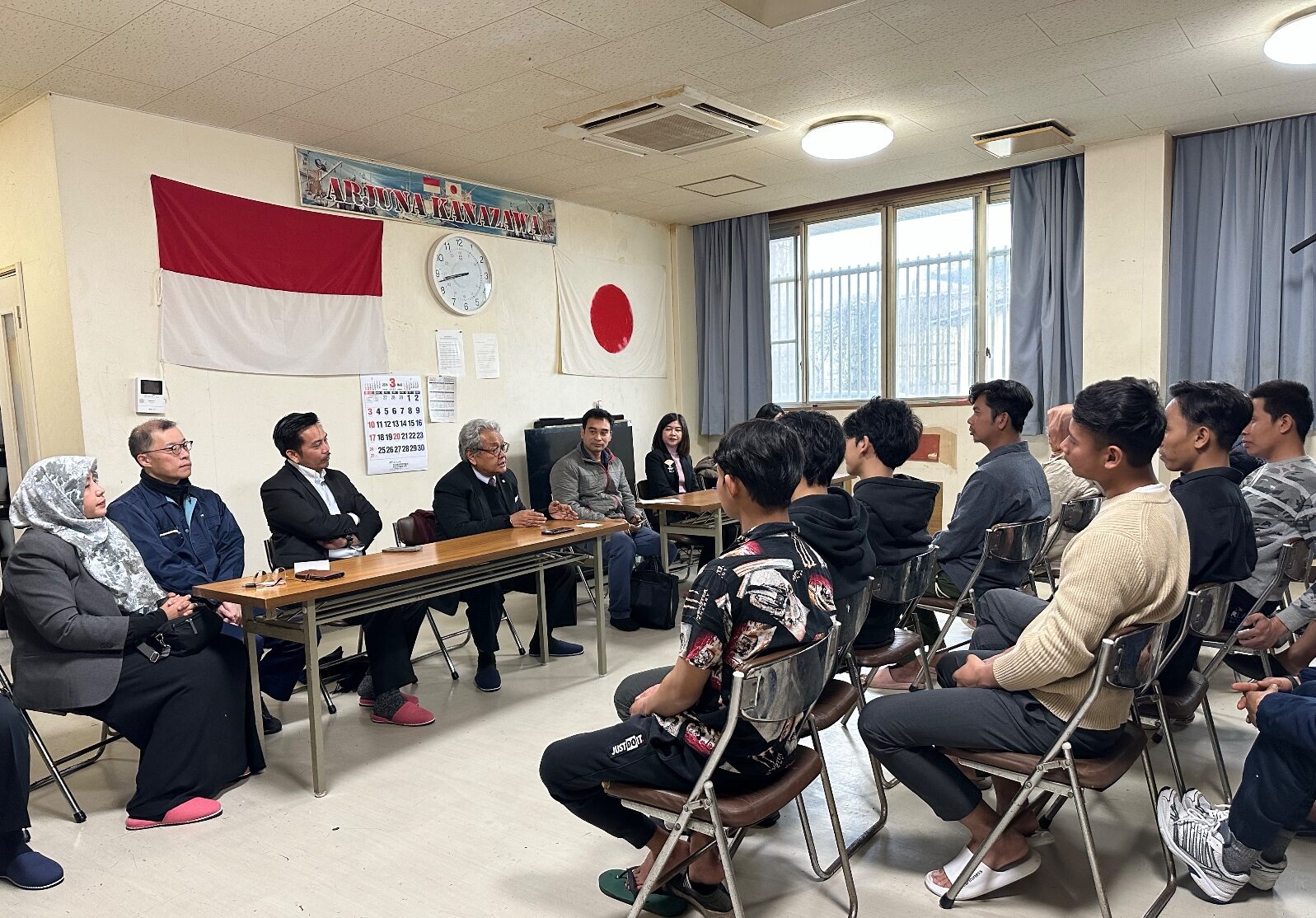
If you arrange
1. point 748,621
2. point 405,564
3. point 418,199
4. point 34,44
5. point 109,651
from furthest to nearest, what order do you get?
point 418,199 < point 34,44 < point 405,564 < point 109,651 < point 748,621

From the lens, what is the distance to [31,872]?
2.27m

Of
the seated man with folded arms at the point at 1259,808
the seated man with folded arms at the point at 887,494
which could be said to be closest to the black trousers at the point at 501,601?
the seated man with folded arms at the point at 887,494

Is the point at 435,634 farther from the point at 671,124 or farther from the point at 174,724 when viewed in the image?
the point at 671,124

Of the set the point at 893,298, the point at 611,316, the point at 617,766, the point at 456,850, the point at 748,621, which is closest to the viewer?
the point at 748,621

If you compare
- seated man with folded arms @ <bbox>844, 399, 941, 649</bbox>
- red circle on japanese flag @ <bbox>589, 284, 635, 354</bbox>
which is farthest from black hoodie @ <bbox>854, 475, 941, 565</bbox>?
red circle on japanese flag @ <bbox>589, 284, 635, 354</bbox>

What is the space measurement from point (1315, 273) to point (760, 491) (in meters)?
4.89

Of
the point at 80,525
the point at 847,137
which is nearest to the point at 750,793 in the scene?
the point at 80,525

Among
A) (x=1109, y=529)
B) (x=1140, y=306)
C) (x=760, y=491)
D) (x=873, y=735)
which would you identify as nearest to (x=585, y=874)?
(x=873, y=735)

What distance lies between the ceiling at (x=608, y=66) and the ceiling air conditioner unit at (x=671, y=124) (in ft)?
0.27

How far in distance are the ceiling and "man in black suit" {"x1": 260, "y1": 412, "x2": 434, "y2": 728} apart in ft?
5.17

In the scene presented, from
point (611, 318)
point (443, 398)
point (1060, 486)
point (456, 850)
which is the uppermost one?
point (611, 318)

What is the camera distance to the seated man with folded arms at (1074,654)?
1.83 m

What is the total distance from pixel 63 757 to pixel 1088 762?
336cm

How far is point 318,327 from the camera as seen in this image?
4902 millimetres
